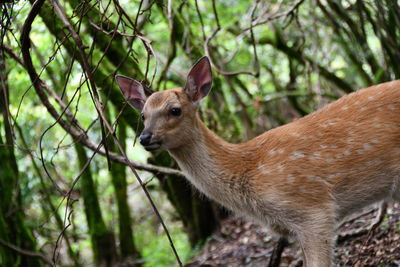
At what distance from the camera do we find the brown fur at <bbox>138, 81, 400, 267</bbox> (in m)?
4.33

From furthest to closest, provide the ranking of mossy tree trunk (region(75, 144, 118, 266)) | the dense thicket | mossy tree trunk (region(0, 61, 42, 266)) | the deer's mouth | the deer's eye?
mossy tree trunk (region(75, 144, 118, 266)), mossy tree trunk (region(0, 61, 42, 266)), the dense thicket, the deer's eye, the deer's mouth

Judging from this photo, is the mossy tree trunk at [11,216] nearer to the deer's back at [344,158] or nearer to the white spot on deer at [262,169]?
the white spot on deer at [262,169]

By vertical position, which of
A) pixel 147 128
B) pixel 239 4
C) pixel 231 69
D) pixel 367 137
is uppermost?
pixel 239 4

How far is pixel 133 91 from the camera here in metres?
4.88

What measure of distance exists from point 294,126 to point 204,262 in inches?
118

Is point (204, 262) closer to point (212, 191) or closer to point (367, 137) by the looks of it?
point (212, 191)

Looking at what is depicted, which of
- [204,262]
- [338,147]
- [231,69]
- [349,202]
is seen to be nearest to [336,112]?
[338,147]

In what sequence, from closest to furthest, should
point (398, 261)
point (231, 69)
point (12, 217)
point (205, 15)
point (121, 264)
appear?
1. point (398, 261)
2. point (12, 217)
3. point (121, 264)
4. point (205, 15)
5. point (231, 69)

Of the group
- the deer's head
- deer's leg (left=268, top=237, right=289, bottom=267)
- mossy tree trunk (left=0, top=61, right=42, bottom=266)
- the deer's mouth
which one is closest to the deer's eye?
the deer's head

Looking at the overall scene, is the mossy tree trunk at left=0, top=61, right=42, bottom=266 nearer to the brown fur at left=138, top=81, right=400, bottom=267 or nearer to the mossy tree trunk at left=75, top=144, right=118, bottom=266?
the mossy tree trunk at left=75, top=144, right=118, bottom=266

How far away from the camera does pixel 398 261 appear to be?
4.71m

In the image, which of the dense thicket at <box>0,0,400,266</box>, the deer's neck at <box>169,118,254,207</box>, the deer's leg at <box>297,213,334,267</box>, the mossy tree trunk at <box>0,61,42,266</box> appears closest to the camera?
the deer's leg at <box>297,213,334,267</box>

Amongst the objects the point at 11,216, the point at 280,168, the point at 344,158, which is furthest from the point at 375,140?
the point at 11,216

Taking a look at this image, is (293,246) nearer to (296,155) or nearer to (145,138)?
(296,155)
